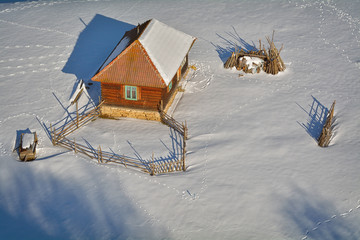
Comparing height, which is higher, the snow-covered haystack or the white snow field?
the snow-covered haystack

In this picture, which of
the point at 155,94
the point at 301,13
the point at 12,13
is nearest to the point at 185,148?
the point at 155,94

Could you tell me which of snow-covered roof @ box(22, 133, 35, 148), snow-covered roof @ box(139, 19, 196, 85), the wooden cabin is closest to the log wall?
the wooden cabin

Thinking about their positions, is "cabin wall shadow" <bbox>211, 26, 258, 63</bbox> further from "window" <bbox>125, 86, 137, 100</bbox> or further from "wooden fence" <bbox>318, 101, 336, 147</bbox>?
"wooden fence" <bbox>318, 101, 336, 147</bbox>

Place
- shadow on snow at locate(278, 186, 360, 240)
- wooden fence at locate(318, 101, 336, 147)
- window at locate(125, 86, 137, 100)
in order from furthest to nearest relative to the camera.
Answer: window at locate(125, 86, 137, 100) → wooden fence at locate(318, 101, 336, 147) → shadow on snow at locate(278, 186, 360, 240)

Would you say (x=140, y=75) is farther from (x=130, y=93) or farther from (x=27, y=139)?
(x=27, y=139)

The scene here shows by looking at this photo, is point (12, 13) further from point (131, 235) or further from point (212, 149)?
point (131, 235)

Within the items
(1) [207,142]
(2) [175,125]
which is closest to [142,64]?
(2) [175,125]

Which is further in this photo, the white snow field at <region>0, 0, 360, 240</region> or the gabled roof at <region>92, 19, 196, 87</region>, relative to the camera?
the gabled roof at <region>92, 19, 196, 87</region>
